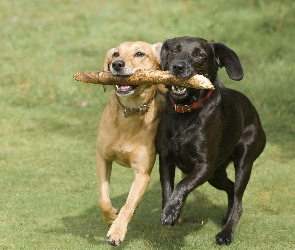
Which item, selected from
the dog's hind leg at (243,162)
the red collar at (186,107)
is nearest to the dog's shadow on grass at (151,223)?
the dog's hind leg at (243,162)

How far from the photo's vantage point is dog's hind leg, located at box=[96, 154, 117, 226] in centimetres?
646

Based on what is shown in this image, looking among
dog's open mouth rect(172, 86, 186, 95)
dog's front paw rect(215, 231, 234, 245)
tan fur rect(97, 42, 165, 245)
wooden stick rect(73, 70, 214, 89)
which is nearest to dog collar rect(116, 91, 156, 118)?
tan fur rect(97, 42, 165, 245)

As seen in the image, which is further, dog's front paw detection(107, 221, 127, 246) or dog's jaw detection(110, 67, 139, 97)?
dog's jaw detection(110, 67, 139, 97)

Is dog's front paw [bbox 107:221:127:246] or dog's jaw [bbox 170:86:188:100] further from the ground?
dog's jaw [bbox 170:86:188:100]

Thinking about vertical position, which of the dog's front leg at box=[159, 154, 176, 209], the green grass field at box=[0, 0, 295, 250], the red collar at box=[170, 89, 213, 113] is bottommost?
the green grass field at box=[0, 0, 295, 250]

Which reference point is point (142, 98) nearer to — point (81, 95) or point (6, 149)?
point (6, 149)

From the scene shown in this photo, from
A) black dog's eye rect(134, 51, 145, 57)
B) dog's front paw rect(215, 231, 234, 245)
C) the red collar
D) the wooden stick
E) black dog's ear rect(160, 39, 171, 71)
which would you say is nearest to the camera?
the wooden stick

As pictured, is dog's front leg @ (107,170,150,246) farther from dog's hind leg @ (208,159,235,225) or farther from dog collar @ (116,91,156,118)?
dog's hind leg @ (208,159,235,225)

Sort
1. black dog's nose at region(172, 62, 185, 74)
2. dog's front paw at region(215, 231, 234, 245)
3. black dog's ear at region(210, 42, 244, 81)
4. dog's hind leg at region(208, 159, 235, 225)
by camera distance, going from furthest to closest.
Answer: dog's hind leg at region(208, 159, 235, 225) → dog's front paw at region(215, 231, 234, 245) → black dog's ear at region(210, 42, 244, 81) → black dog's nose at region(172, 62, 185, 74)

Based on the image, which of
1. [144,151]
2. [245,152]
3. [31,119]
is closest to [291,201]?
[245,152]

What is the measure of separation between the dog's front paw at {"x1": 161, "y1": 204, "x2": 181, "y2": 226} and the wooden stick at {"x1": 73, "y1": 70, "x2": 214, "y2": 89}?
1.06m

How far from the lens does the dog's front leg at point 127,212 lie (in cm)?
572

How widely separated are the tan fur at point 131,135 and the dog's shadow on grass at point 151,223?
1.12 ft

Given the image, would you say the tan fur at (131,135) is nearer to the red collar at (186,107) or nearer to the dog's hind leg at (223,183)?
the red collar at (186,107)
